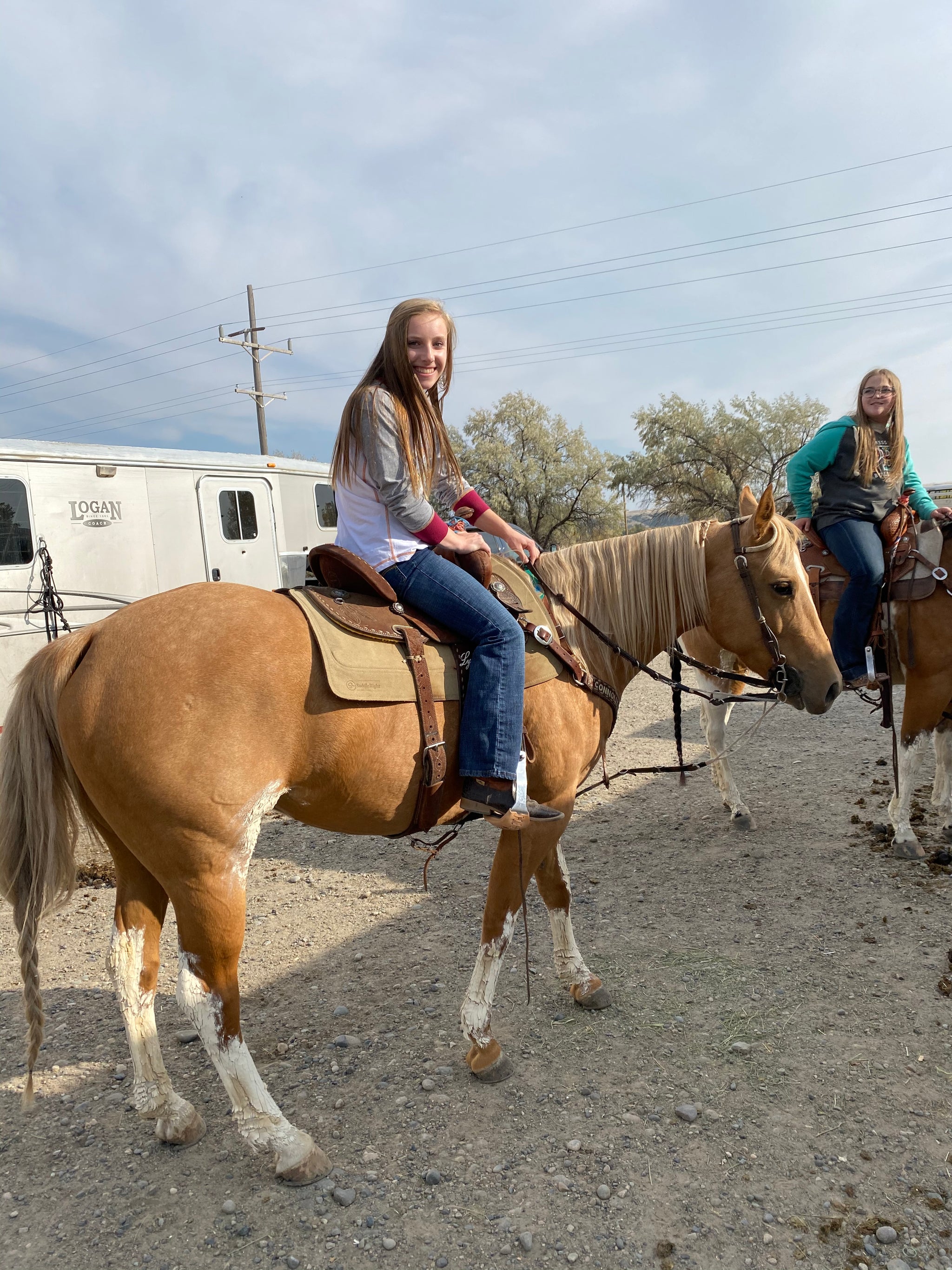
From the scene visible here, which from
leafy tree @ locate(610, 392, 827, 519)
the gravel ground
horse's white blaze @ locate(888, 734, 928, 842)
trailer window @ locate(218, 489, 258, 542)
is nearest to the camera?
the gravel ground

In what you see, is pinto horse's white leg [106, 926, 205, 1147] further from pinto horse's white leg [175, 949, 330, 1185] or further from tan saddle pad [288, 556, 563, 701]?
tan saddle pad [288, 556, 563, 701]

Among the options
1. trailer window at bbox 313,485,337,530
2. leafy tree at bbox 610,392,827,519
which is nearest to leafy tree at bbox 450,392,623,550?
leafy tree at bbox 610,392,827,519

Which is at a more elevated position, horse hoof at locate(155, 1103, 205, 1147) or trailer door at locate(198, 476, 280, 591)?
trailer door at locate(198, 476, 280, 591)

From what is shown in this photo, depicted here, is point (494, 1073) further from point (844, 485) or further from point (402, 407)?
point (844, 485)

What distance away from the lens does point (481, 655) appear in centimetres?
261

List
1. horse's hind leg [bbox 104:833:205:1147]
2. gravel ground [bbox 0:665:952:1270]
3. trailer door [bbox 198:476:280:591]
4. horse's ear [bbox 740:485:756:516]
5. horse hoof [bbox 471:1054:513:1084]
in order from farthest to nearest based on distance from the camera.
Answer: trailer door [bbox 198:476:280:591], horse's ear [bbox 740:485:756:516], horse hoof [bbox 471:1054:513:1084], horse's hind leg [bbox 104:833:205:1147], gravel ground [bbox 0:665:952:1270]

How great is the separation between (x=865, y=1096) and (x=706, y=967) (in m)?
0.96

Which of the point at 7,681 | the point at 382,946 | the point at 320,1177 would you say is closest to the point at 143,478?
the point at 7,681

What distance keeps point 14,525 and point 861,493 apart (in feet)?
24.9

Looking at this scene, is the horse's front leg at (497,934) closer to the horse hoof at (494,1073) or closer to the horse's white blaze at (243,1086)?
the horse hoof at (494,1073)

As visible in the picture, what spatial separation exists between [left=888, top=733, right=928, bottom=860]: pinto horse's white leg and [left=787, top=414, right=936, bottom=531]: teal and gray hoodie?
4.94 ft

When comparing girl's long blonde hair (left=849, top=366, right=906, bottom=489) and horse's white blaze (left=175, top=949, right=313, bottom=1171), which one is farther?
girl's long blonde hair (left=849, top=366, right=906, bottom=489)

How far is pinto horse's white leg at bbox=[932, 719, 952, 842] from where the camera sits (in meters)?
5.09

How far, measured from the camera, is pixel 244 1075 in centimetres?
242
